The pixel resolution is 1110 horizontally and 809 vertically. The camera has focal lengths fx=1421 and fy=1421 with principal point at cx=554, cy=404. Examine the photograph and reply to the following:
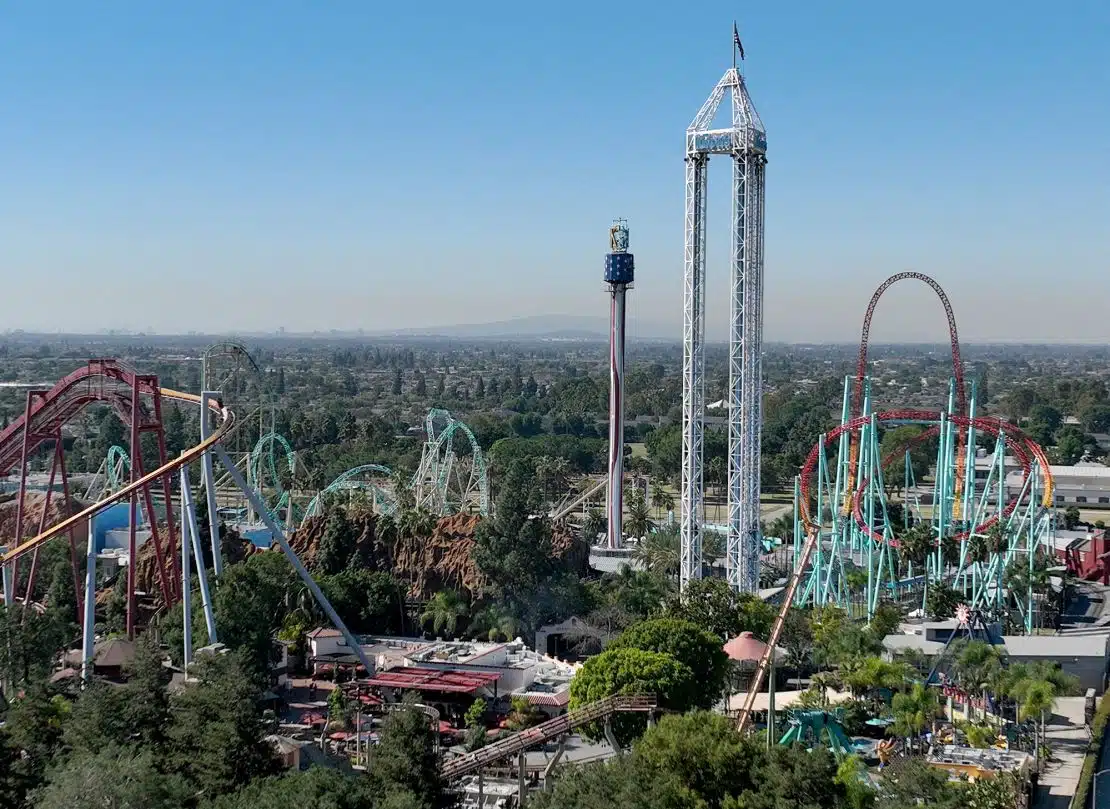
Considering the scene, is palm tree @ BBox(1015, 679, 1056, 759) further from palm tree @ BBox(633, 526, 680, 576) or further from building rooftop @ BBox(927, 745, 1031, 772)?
palm tree @ BBox(633, 526, 680, 576)

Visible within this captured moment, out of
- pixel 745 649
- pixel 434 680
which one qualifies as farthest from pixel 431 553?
pixel 745 649

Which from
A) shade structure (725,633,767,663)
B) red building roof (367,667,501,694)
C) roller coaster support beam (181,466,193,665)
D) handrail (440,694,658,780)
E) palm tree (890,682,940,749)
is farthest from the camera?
shade structure (725,633,767,663)

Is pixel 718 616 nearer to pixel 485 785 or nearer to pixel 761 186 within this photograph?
pixel 485 785

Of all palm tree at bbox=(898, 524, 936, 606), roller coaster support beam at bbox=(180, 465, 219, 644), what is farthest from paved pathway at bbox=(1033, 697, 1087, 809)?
roller coaster support beam at bbox=(180, 465, 219, 644)

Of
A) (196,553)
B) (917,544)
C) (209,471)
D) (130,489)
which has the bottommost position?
(917,544)

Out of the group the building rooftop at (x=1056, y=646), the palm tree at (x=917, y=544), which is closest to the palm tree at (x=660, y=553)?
the palm tree at (x=917, y=544)

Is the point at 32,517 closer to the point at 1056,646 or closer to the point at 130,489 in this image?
the point at 130,489

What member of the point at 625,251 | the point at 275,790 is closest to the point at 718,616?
the point at 275,790
